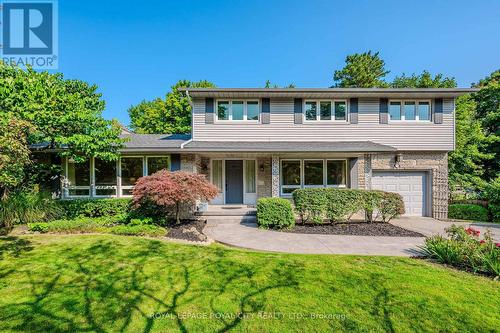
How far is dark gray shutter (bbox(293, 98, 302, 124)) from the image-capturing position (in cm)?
1143

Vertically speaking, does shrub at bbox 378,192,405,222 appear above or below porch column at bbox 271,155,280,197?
below

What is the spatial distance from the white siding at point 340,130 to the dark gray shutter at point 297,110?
0.15 metres

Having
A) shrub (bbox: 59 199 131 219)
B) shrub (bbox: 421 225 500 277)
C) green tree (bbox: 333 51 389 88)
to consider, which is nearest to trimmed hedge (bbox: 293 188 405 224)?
shrub (bbox: 421 225 500 277)

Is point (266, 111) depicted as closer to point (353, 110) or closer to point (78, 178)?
point (353, 110)

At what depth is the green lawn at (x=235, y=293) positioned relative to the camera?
10.0ft

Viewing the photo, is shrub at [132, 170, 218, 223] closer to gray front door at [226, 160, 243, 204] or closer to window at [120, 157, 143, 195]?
window at [120, 157, 143, 195]

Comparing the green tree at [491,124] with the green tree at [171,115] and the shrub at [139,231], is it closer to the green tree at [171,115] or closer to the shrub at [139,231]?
the shrub at [139,231]

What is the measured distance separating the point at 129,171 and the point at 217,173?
13.2 feet

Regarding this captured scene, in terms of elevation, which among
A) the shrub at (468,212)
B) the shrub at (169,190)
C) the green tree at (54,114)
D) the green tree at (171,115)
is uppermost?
the green tree at (171,115)

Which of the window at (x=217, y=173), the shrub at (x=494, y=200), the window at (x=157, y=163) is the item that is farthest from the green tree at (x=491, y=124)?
the window at (x=157, y=163)

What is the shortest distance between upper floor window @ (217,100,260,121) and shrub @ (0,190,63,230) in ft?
25.2

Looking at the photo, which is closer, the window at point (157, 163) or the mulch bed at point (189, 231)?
the mulch bed at point (189, 231)

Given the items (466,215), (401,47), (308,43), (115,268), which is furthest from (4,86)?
(466,215)

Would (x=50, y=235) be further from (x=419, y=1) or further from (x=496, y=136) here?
(x=496, y=136)
